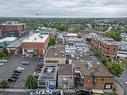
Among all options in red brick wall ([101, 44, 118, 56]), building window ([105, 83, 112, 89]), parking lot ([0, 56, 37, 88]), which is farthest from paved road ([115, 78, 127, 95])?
red brick wall ([101, 44, 118, 56])

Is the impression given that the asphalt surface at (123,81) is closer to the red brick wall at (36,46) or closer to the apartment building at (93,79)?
the apartment building at (93,79)

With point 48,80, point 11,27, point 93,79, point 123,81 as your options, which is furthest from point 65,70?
point 11,27

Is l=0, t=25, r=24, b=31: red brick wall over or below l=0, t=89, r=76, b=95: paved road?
over

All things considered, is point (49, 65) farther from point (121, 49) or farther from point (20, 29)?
point (20, 29)

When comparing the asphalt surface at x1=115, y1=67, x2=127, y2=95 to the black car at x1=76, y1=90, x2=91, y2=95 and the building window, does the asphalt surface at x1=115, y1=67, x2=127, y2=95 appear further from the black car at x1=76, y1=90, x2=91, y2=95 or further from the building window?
Answer: the black car at x1=76, y1=90, x2=91, y2=95

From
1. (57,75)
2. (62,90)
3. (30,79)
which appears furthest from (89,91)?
(30,79)

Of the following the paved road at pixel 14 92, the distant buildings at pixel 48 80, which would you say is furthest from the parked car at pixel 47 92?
the paved road at pixel 14 92
